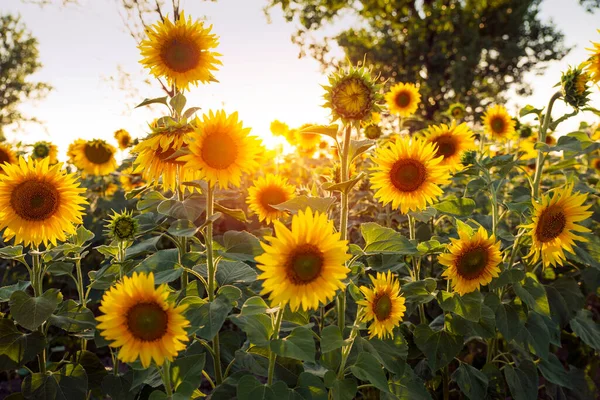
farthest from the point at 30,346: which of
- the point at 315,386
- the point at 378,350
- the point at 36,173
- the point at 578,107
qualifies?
the point at 578,107

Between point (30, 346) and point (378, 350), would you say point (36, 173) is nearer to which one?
point (30, 346)

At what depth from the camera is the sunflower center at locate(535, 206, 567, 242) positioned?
209 cm

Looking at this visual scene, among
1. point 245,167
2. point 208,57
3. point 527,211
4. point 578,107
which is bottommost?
point 245,167

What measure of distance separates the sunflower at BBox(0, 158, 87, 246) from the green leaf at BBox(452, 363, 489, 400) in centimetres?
172

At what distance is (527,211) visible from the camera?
2260 mm

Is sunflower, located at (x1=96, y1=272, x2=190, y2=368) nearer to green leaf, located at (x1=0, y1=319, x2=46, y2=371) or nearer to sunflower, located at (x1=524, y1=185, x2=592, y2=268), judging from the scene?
green leaf, located at (x1=0, y1=319, x2=46, y2=371)

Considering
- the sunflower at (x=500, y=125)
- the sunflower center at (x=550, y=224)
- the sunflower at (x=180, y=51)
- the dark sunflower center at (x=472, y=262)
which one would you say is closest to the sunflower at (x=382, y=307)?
the dark sunflower center at (x=472, y=262)

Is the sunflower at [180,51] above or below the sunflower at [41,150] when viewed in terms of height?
below

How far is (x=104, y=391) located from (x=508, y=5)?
A: 69.2ft

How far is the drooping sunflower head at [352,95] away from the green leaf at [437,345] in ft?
3.24

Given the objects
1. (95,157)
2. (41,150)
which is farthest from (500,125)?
(41,150)

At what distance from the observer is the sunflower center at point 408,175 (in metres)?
2.05

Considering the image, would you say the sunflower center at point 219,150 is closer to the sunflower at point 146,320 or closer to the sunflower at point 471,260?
the sunflower at point 146,320

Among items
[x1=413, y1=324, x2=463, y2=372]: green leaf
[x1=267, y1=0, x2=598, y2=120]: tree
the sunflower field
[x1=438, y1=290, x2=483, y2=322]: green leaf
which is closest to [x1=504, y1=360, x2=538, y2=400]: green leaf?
the sunflower field
